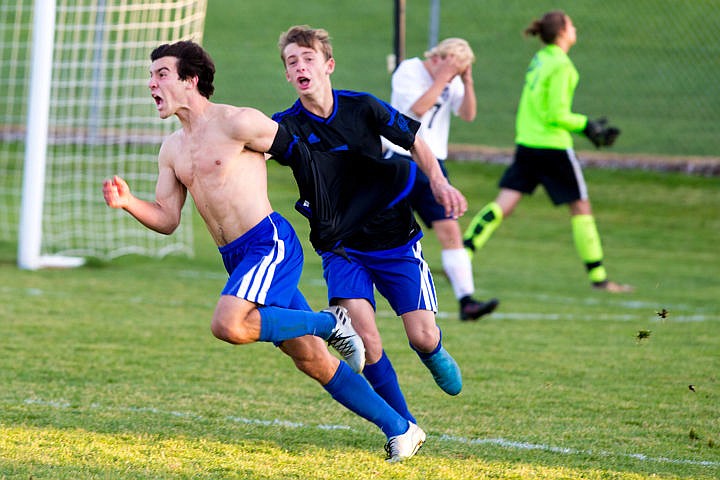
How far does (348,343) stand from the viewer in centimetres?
478

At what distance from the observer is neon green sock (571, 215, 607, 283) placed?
32.7ft

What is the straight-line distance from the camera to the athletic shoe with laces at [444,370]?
17.5ft

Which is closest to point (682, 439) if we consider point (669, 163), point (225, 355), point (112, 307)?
point (225, 355)

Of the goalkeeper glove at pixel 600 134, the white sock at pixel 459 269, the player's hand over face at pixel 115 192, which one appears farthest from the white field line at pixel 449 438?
the goalkeeper glove at pixel 600 134

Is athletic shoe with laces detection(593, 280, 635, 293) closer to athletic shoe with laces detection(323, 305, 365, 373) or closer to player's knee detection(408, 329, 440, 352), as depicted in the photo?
player's knee detection(408, 329, 440, 352)

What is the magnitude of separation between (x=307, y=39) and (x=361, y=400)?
159cm

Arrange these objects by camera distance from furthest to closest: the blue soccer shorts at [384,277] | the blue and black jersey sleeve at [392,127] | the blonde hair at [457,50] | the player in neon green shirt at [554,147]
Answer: the player in neon green shirt at [554,147]
the blonde hair at [457,50]
the blue soccer shorts at [384,277]
the blue and black jersey sleeve at [392,127]

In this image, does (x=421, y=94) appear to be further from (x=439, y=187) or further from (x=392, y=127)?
(x=439, y=187)

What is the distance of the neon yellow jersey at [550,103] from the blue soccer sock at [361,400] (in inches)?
222

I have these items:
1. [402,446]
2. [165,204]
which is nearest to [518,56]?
[165,204]

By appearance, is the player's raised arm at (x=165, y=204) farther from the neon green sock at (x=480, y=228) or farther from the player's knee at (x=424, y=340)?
the neon green sock at (x=480, y=228)

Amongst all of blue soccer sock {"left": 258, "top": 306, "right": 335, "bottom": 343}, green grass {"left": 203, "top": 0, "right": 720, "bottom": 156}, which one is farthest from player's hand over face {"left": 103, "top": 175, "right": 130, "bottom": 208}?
green grass {"left": 203, "top": 0, "right": 720, "bottom": 156}

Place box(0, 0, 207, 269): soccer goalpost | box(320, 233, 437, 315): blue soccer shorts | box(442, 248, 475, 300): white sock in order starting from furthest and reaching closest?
1. box(0, 0, 207, 269): soccer goalpost
2. box(442, 248, 475, 300): white sock
3. box(320, 233, 437, 315): blue soccer shorts

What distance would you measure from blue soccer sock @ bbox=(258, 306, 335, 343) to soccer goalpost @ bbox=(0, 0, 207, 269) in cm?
604
